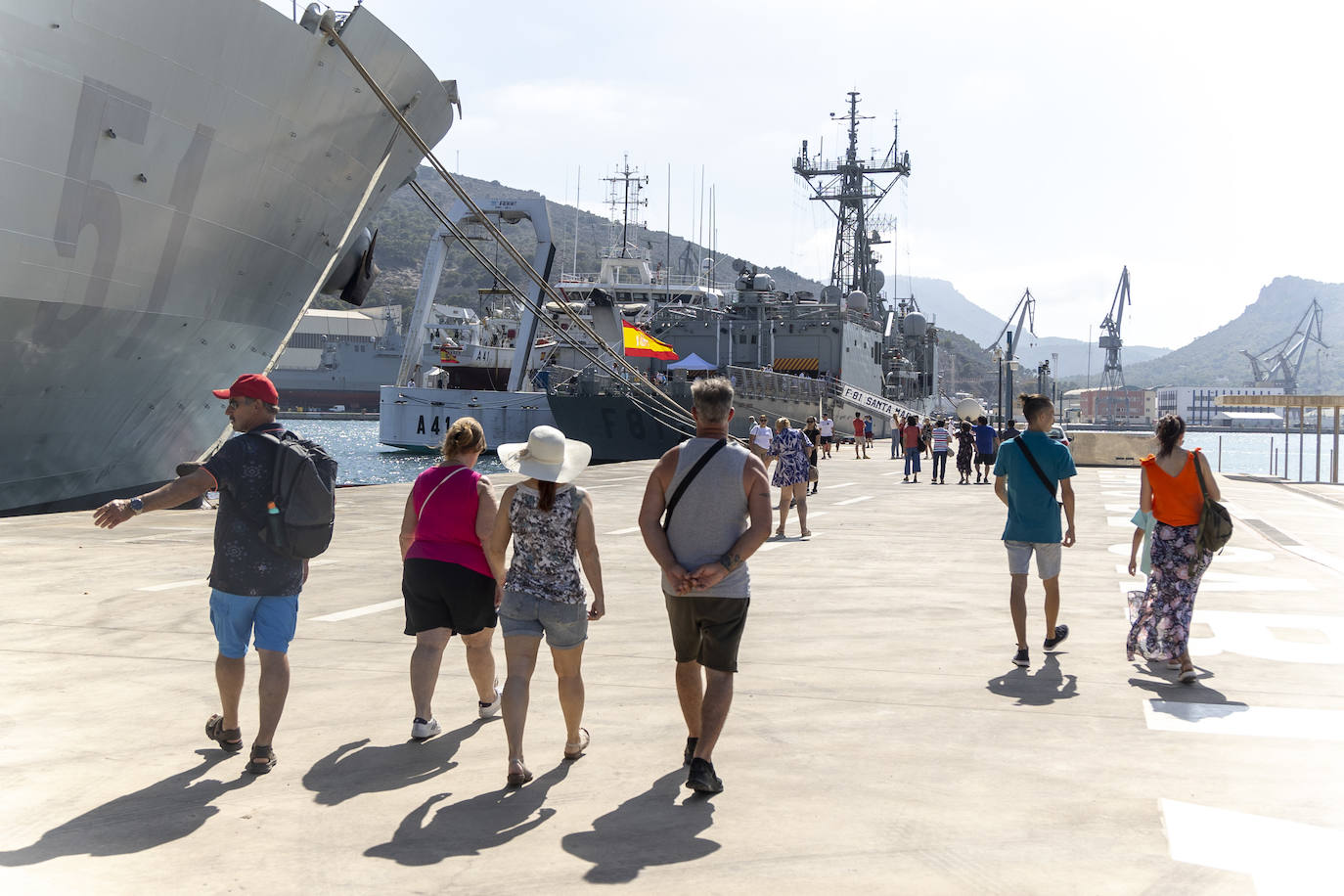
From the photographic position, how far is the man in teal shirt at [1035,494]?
728 cm

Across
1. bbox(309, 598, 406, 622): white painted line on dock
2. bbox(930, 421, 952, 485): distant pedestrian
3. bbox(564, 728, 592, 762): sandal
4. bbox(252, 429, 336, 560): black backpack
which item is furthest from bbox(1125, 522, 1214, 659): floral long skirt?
bbox(930, 421, 952, 485): distant pedestrian

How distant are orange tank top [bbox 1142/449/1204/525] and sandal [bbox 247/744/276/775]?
532 cm

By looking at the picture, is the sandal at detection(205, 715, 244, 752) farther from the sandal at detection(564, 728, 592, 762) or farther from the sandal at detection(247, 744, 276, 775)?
the sandal at detection(564, 728, 592, 762)

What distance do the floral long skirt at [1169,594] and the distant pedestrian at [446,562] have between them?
13.4 ft

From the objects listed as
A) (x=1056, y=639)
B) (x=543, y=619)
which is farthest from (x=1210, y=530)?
(x=543, y=619)

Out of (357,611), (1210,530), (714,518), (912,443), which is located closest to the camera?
(714,518)

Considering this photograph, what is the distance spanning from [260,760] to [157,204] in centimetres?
1106

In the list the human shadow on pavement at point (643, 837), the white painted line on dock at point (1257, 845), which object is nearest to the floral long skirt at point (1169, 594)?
the white painted line on dock at point (1257, 845)

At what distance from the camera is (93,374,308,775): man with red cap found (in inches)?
192

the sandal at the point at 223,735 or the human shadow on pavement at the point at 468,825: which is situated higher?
the sandal at the point at 223,735

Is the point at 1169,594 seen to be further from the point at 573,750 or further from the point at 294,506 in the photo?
the point at 294,506

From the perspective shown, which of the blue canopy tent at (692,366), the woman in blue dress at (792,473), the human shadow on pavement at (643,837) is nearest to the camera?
the human shadow on pavement at (643,837)

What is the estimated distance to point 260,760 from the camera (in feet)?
15.7

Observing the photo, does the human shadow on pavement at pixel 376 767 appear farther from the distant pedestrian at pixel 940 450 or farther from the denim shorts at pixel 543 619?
the distant pedestrian at pixel 940 450
